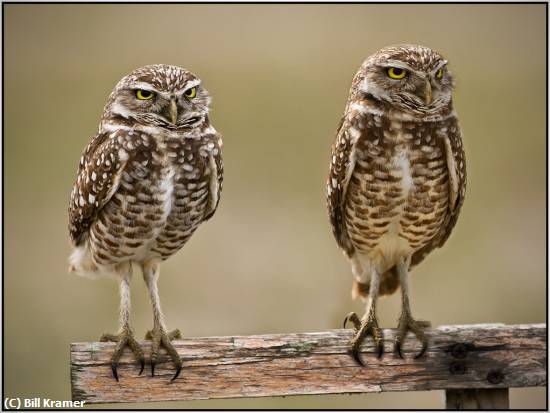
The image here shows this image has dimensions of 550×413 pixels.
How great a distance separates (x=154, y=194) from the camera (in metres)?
4.16

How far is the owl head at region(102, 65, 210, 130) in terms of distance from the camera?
159 inches

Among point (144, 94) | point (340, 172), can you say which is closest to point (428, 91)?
point (340, 172)

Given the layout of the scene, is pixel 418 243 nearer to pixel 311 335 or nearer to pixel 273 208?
pixel 311 335

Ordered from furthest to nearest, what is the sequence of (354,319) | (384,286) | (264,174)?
(264,174)
(384,286)
(354,319)

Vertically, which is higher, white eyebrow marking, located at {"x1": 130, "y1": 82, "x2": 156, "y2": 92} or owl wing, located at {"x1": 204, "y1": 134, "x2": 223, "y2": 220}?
white eyebrow marking, located at {"x1": 130, "y1": 82, "x2": 156, "y2": 92}

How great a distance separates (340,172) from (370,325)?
70 centimetres

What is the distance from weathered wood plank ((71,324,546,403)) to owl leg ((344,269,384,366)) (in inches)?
1.4

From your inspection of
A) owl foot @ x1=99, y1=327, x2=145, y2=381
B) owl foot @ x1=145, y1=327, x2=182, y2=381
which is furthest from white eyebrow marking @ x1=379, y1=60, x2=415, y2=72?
owl foot @ x1=99, y1=327, x2=145, y2=381

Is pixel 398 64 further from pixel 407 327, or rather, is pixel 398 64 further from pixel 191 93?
pixel 407 327

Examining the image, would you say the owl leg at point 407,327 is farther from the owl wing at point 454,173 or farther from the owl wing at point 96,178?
the owl wing at point 96,178

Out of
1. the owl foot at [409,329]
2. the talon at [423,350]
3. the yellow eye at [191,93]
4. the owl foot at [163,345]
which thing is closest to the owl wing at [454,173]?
the owl foot at [409,329]

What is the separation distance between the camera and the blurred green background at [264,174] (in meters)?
7.89

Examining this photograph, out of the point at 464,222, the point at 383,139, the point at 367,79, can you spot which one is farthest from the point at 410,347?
the point at 464,222

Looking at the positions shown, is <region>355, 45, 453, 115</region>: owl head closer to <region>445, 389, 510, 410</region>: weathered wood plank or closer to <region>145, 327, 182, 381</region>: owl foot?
<region>445, 389, 510, 410</region>: weathered wood plank
